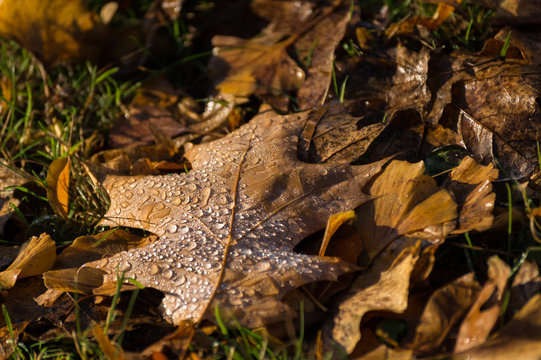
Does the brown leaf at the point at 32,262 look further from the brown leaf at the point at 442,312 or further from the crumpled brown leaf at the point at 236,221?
the brown leaf at the point at 442,312

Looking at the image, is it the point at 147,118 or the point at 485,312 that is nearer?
the point at 485,312

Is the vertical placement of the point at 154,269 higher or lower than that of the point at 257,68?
lower

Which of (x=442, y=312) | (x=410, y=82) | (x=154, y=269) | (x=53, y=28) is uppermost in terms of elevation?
(x=53, y=28)

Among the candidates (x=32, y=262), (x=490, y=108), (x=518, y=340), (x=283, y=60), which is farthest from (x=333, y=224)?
(x=283, y=60)

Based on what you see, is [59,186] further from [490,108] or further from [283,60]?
[490,108]

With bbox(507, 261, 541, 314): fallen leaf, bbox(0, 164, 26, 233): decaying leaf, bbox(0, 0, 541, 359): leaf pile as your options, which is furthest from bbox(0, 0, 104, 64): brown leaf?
bbox(507, 261, 541, 314): fallen leaf

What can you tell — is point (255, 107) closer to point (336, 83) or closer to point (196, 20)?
point (336, 83)

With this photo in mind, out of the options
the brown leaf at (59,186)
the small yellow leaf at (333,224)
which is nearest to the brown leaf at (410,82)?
the small yellow leaf at (333,224)

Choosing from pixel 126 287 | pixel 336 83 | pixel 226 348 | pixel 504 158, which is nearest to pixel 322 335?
pixel 226 348

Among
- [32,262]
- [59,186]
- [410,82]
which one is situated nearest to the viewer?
[32,262]
